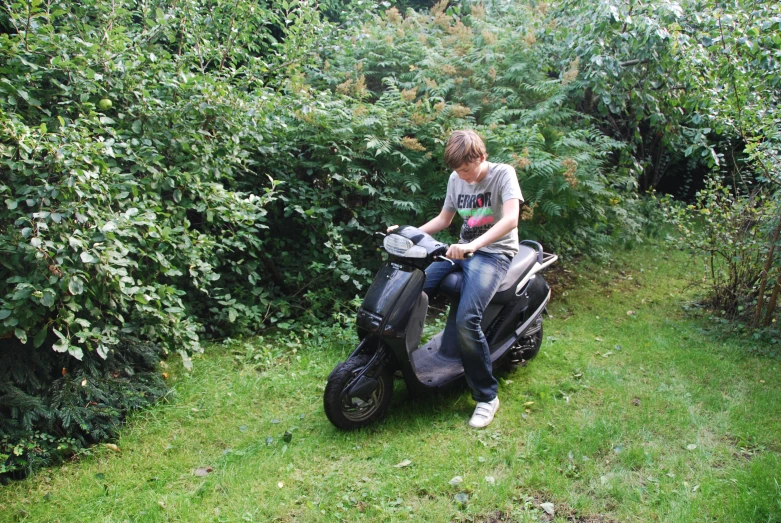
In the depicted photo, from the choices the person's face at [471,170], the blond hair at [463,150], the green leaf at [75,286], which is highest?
the blond hair at [463,150]

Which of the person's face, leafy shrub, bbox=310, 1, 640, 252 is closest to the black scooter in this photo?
the person's face

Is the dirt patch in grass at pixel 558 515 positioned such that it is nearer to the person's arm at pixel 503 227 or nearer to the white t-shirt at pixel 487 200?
the person's arm at pixel 503 227

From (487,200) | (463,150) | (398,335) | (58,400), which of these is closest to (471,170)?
(463,150)

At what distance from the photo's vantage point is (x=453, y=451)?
3.04 metres

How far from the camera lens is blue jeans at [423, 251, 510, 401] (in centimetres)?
322

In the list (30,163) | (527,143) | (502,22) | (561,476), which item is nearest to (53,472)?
(30,163)

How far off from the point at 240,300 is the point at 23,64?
2342mm

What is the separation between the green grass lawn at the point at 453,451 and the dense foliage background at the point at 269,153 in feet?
1.08

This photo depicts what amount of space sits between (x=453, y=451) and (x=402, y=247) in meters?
1.18

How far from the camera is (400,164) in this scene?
521 centimetres

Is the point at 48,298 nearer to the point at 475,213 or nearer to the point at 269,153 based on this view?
the point at 475,213

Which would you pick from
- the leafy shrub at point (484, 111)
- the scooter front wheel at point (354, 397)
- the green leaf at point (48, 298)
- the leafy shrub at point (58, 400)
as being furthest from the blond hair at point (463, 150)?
the leafy shrub at point (58, 400)

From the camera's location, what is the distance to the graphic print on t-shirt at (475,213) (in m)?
3.38

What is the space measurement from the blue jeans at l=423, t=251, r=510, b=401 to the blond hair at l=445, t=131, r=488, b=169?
0.62 metres
